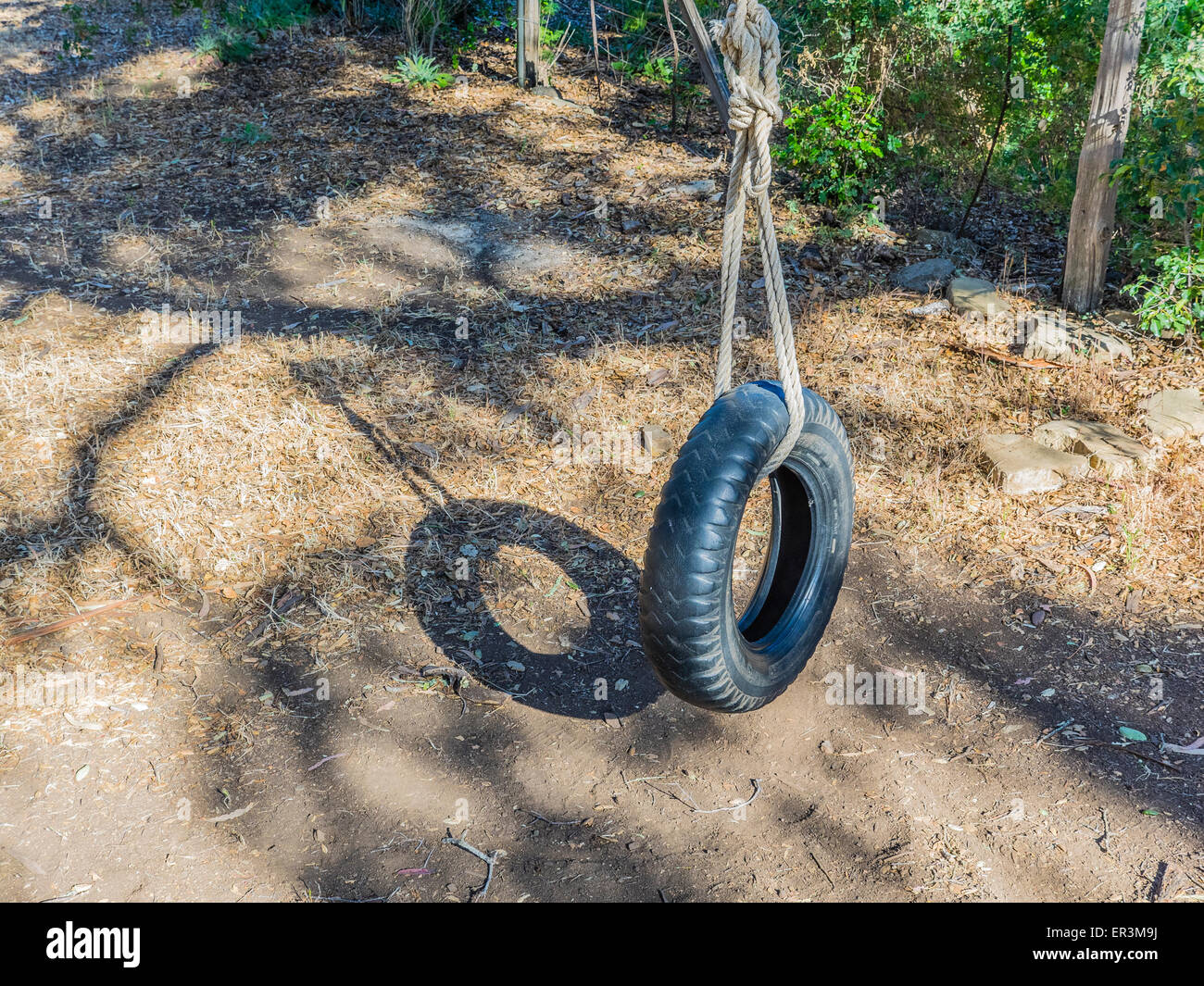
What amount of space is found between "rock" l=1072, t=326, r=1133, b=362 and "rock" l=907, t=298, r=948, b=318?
0.84 metres

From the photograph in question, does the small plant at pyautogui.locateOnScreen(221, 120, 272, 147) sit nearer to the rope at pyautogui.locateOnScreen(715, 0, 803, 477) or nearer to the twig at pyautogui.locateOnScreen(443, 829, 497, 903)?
the rope at pyautogui.locateOnScreen(715, 0, 803, 477)

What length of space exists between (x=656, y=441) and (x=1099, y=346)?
2993mm

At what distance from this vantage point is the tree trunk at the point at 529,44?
9938mm

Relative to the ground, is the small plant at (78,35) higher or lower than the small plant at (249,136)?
higher

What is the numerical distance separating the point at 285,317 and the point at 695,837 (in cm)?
471

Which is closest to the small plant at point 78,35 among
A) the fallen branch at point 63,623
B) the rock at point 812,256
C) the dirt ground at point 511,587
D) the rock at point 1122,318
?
the dirt ground at point 511,587

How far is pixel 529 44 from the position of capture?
10094mm

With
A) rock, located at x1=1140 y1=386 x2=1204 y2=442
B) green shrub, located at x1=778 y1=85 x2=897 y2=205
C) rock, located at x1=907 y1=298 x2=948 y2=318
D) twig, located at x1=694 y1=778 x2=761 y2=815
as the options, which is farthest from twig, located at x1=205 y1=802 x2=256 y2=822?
green shrub, located at x1=778 y1=85 x2=897 y2=205

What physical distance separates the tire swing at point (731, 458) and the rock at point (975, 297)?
380cm

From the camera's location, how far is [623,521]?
483 centimetres

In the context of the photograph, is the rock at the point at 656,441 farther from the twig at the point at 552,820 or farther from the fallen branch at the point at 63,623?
the fallen branch at the point at 63,623

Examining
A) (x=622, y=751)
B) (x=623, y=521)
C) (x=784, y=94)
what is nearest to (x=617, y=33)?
(x=784, y=94)

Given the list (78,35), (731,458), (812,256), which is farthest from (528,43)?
(731,458)

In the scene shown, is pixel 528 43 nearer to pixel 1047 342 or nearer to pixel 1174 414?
pixel 1047 342
